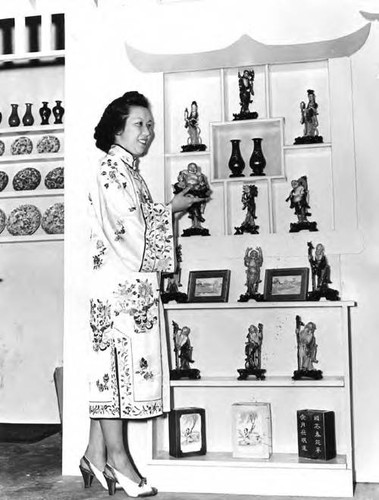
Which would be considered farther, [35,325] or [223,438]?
[35,325]

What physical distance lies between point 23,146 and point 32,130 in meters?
0.17

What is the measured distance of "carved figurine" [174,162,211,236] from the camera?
10.8 feet

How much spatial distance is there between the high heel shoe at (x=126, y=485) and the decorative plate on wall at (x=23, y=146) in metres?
2.79

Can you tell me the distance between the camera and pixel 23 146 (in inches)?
200

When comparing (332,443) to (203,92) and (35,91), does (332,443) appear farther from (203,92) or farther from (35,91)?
(35,91)

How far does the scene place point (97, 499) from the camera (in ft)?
9.48

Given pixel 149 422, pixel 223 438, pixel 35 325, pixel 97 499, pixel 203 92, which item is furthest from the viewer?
pixel 35 325

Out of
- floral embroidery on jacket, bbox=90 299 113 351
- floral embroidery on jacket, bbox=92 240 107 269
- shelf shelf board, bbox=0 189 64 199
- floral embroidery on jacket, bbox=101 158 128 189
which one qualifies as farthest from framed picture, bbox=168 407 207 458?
A: shelf shelf board, bbox=0 189 64 199

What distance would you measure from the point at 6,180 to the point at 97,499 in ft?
9.55

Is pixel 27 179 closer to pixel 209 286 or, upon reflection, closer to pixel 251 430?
pixel 209 286

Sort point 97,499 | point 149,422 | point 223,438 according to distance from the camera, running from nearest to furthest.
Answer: point 97,499
point 149,422
point 223,438

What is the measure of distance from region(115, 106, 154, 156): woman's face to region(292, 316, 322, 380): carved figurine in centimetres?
108

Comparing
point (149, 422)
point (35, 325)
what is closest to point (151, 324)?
point (149, 422)

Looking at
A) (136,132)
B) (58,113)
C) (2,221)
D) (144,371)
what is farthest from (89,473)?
(58,113)
